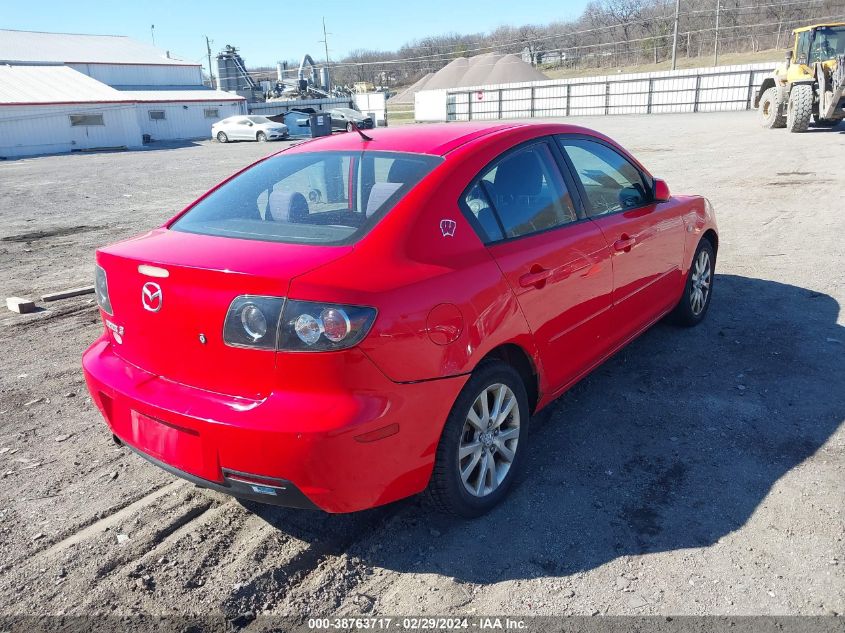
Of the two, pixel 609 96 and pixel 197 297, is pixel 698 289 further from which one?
pixel 609 96

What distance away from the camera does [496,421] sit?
3.08 meters

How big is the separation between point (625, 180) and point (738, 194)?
26.6 feet

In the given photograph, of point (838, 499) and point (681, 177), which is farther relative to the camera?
point (681, 177)

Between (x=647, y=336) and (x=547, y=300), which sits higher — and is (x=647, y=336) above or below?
below

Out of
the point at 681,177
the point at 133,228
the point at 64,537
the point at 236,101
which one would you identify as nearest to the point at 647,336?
the point at 64,537

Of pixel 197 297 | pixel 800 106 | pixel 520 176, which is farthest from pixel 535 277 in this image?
pixel 800 106

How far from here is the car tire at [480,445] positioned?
282 cm

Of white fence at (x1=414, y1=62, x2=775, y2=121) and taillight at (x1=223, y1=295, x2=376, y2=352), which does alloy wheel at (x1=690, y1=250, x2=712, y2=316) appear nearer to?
taillight at (x1=223, y1=295, x2=376, y2=352)

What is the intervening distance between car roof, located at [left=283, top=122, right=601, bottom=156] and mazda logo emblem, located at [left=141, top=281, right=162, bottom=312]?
1324 millimetres

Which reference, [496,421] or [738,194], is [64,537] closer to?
[496,421]

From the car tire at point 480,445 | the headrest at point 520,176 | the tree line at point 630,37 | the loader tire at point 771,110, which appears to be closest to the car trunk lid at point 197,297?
the car tire at point 480,445

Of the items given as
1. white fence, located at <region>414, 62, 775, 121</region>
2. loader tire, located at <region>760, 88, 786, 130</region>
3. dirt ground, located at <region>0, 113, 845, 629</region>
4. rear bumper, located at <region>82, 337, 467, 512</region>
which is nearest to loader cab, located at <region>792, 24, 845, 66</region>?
loader tire, located at <region>760, 88, 786, 130</region>

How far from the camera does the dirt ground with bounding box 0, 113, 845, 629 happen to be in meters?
2.61

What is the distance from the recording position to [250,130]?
118ft
